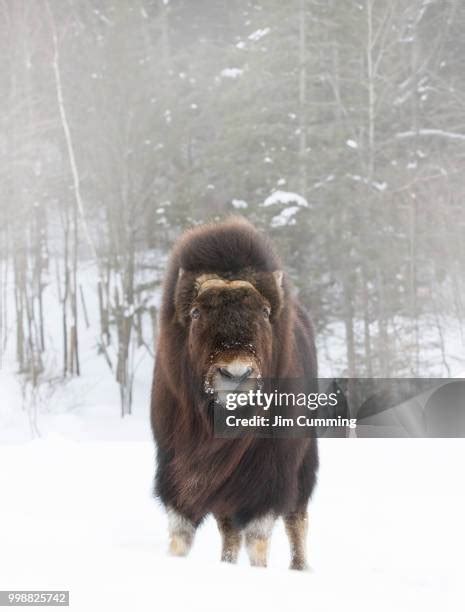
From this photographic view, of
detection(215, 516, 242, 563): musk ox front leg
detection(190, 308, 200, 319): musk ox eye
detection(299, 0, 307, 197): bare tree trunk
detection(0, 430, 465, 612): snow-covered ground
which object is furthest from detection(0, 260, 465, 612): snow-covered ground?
detection(299, 0, 307, 197): bare tree trunk

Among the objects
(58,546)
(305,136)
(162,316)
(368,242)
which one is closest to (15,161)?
(305,136)

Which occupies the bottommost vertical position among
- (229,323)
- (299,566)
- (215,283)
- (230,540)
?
(299,566)

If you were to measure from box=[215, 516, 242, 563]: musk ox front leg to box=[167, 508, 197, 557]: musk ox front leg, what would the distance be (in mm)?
97

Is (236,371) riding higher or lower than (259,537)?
higher

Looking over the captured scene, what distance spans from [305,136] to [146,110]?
176cm

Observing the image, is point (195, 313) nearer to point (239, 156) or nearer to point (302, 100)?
point (239, 156)

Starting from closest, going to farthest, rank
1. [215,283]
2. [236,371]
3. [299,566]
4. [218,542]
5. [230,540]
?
1. [236,371]
2. [215,283]
3. [230,540]
4. [299,566]
5. [218,542]

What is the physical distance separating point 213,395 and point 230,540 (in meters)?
0.61

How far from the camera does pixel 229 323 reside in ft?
5.90

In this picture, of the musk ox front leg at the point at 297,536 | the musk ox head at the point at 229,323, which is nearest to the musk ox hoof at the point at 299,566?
the musk ox front leg at the point at 297,536

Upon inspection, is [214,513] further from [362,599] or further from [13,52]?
[13,52]

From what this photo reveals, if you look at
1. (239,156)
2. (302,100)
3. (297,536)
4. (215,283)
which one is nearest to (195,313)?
(215,283)

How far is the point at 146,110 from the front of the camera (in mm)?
7922

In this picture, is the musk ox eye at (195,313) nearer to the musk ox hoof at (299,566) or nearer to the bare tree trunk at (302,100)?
the musk ox hoof at (299,566)
